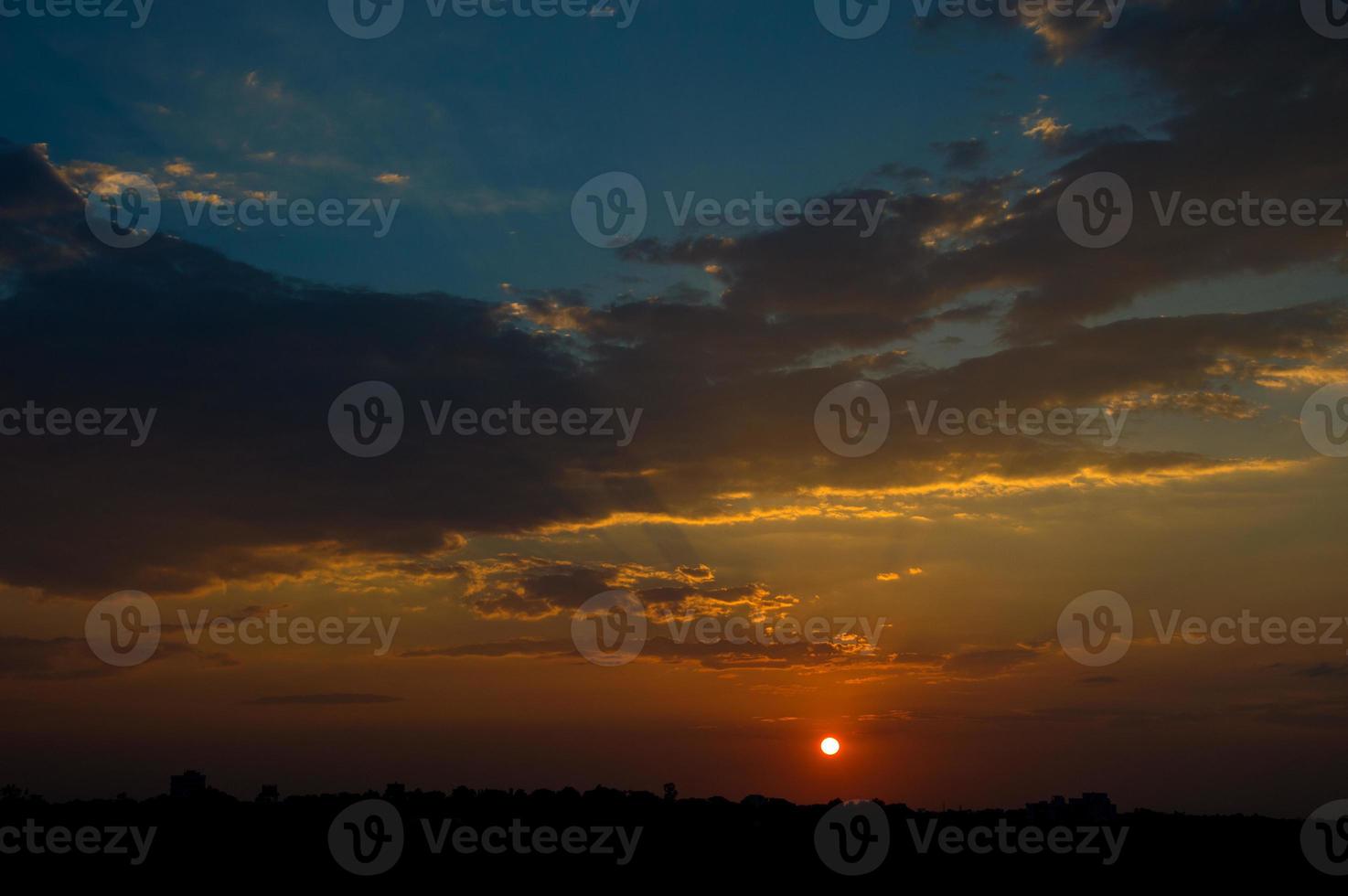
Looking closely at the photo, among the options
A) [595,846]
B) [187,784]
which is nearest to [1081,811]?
[595,846]

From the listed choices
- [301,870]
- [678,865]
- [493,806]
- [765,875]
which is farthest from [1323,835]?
[301,870]

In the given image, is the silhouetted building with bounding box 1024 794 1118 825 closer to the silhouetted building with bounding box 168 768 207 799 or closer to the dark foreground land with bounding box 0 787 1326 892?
the dark foreground land with bounding box 0 787 1326 892

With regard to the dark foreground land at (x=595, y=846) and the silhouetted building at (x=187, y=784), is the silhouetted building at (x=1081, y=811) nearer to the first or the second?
the dark foreground land at (x=595, y=846)

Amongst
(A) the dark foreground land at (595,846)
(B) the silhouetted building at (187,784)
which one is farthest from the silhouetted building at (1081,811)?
(B) the silhouetted building at (187,784)

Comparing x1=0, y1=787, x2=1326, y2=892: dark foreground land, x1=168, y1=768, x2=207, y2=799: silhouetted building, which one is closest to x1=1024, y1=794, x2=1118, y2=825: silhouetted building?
x1=0, y1=787, x2=1326, y2=892: dark foreground land

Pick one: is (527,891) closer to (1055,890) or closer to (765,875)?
(765,875)

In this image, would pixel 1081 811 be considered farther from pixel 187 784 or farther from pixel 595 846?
pixel 187 784
